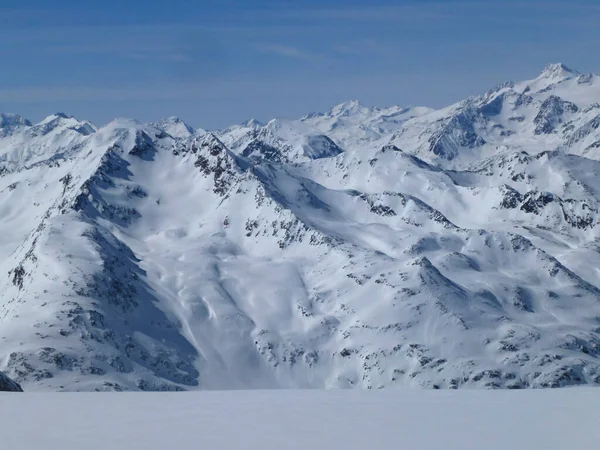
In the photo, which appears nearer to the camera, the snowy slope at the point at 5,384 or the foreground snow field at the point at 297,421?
the foreground snow field at the point at 297,421

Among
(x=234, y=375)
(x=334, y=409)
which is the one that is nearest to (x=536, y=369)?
(x=234, y=375)

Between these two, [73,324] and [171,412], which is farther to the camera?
[73,324]

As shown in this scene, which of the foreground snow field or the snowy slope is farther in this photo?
the snowy slope

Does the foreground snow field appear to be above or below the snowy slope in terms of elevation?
above

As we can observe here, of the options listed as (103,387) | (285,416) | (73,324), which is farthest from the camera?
(73,324)

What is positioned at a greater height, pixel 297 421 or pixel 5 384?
pixel 297 421

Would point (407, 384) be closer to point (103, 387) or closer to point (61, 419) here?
point (103, 387)

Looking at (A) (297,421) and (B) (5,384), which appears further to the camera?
(B) (5,384)

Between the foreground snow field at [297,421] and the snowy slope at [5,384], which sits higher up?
the foreground snow field at [297,421]
